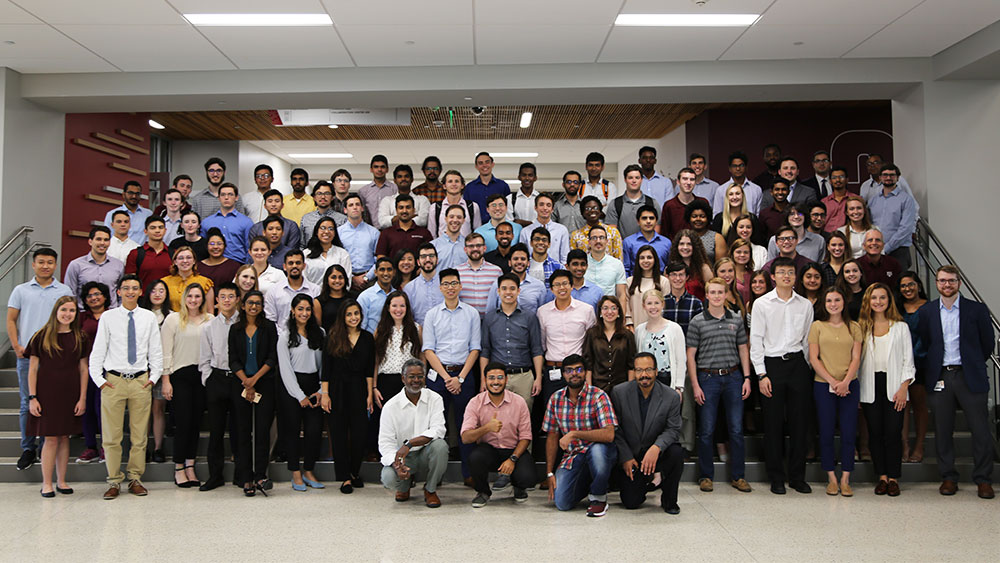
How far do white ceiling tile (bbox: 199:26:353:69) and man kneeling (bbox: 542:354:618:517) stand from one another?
13.3ft

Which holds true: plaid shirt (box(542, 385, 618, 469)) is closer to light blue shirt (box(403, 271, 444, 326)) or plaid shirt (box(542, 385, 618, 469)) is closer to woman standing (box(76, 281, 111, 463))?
light blue shirt (box(403, 271, 444, 326))

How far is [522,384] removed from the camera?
6293 mm

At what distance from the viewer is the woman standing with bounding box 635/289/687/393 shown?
242 inches

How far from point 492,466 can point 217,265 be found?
10.4ft

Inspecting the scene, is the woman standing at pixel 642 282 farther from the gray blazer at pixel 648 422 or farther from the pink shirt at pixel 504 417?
the pink shirt at pixel 504 417

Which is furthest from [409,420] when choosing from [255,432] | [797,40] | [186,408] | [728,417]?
[797,40]

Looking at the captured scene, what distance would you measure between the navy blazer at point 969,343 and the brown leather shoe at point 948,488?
727 millimetres

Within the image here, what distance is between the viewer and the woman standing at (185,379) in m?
6.33

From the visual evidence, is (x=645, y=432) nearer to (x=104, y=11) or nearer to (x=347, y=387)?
(x=347, y=387)

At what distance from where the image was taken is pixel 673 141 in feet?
44.7

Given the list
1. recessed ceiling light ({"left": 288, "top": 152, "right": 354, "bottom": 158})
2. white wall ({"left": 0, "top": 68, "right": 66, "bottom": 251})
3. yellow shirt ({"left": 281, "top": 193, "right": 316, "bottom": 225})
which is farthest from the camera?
recessed ceiling light ({"left": 288, "top": 152, "right": 354, "bottom": 158})

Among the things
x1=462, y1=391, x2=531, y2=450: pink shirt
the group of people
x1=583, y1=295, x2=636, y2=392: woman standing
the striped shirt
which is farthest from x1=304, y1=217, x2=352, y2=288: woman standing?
x1=583, y1=295, x2=636, y2=392: woman standing

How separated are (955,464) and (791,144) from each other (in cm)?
631

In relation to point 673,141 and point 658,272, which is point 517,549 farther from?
point 673,141
